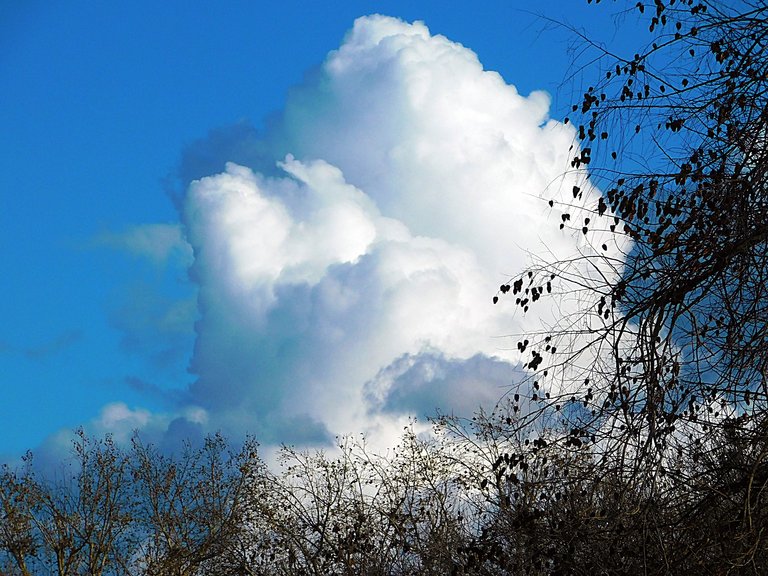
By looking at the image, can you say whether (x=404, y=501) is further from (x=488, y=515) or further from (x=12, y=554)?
(x=12, y=554)

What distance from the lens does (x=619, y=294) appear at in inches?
189

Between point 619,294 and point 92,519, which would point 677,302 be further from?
point 92,519

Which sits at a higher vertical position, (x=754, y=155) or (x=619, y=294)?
(x=754, y=155)

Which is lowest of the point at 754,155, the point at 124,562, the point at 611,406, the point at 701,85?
the point at 611,406

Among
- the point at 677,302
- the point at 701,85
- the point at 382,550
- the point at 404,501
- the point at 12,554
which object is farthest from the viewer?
the point at 12,554

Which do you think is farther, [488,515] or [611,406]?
[488,515]

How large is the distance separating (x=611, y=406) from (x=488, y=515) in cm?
623

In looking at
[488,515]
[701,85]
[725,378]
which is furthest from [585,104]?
[488,515]

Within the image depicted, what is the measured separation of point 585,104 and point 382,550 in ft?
22.9

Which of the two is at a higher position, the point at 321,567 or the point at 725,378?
the point at 321,567

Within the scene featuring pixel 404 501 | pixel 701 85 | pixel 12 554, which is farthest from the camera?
pixel 12 554

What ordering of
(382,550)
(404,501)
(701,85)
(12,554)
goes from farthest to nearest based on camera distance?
1. (12,554)
2. (404,501)
3. (382,550)
4. (701,85)

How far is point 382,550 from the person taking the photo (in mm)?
10508

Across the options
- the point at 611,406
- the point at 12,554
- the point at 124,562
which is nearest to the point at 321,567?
the point at 124,562
